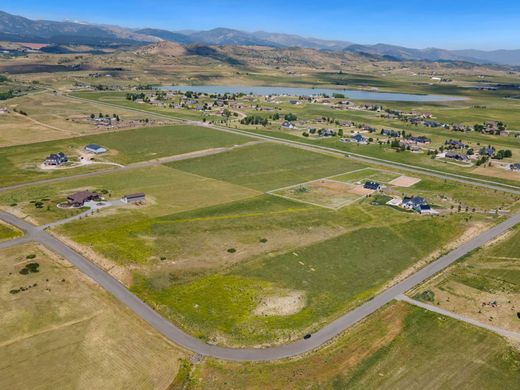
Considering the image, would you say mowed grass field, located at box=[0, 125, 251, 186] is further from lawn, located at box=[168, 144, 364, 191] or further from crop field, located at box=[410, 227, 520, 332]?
crop field, located at box=[410, 227, 520, 332]

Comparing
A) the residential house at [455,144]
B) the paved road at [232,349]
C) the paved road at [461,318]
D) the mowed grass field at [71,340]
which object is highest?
the residential house at [455,144]

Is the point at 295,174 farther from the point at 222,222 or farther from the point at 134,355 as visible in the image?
the point at 134,355

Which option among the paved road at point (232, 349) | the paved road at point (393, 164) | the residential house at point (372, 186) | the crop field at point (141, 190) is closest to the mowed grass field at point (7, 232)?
the paved road at point (232, 349)

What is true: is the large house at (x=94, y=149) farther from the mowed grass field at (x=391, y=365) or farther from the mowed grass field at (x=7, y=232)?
the mowed grass field at (x=391, y=365)

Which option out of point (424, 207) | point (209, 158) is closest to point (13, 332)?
point (424, 207)

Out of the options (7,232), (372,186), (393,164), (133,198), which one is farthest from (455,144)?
(7,232)

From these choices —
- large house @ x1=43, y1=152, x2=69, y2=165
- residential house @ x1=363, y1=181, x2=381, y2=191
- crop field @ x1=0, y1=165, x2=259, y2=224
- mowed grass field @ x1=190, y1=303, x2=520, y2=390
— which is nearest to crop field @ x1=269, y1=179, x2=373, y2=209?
residential house @ x1=363, y1=181, x2=381, y2=191
